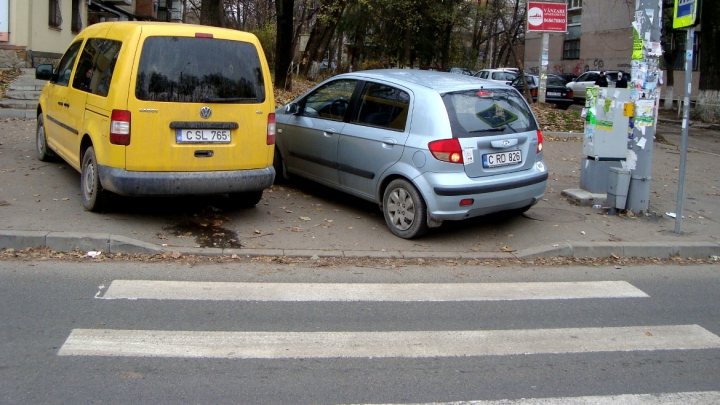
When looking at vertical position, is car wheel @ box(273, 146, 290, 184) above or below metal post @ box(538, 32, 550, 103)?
below

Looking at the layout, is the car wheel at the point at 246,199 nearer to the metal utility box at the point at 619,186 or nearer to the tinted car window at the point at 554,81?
the metal utility box at the point at 619,186

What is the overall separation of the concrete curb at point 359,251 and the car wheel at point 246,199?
53.2 inches

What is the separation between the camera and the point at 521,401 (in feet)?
13.2

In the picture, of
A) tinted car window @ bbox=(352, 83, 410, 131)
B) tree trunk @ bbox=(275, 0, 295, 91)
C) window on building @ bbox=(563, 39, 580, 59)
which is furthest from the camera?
window on building @ bbox=(563, 39, 580, 59)

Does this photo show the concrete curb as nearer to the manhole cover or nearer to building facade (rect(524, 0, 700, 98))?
the manhole cover

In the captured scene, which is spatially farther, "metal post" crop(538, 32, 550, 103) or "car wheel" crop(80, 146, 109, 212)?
"metal post" crop(538, 32, 550, 103)

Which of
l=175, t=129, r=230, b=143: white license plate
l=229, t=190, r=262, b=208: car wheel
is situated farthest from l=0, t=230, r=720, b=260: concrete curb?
l=229, t=190, r=262, b=208: car wheel

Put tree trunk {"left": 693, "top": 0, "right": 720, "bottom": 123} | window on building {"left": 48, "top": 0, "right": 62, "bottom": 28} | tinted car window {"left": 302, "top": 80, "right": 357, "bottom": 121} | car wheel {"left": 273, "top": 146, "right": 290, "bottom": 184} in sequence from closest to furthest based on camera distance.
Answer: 1. tinted car window {"left": 302, "top": 80, "right": 357, "bottom": 121}
2. car wheel {"left": 273, "top": 146, "right": 290, "bottom": 184}
3. window on building {"left": 48, "top": 0, "right": 62, "bottom": 28}
4. tree trunk {"left": 693, "top": 0, "right": 720, "bottom": 123}

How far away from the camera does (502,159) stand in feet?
24.3

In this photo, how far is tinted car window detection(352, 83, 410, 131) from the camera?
7.61 m

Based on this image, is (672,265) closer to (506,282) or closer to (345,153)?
(506,282)

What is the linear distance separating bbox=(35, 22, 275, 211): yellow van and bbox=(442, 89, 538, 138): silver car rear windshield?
202 centimetres

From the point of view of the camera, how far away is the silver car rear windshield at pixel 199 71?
22.4 ft

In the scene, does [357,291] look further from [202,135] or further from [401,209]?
[202,135]
